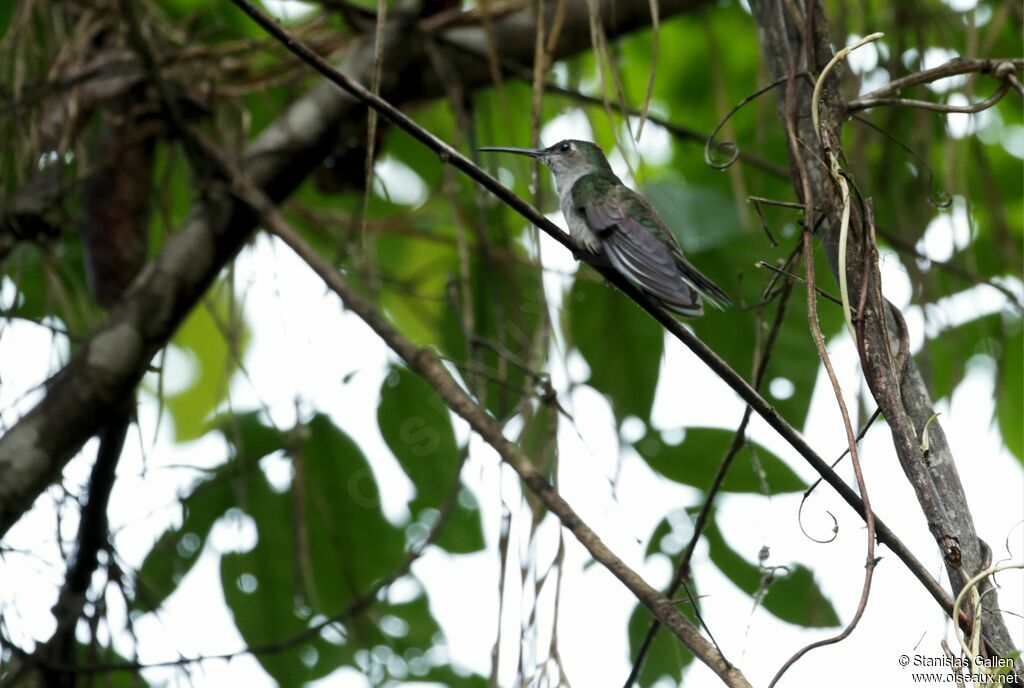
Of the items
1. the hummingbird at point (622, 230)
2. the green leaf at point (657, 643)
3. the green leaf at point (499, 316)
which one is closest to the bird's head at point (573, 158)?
the hummingbird at point (622, 230)

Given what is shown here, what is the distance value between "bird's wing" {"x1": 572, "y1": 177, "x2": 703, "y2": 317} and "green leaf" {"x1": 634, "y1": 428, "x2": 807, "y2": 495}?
740 millimetres

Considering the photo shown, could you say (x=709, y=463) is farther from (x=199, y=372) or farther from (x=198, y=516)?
(x=199, y=372)

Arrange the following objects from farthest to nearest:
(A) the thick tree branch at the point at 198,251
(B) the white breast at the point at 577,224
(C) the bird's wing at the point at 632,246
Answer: (A) the thick tree branch at the point at 198,251 → (B) the white breast at the point at 577,224 → (C) the bird's wing at the point at 632,246

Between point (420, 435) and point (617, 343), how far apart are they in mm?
686

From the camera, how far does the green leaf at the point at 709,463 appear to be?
304 centimetres

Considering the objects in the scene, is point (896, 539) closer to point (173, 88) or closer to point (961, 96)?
point (961, 96)

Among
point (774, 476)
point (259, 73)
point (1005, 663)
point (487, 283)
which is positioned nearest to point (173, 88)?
point (259, 73)

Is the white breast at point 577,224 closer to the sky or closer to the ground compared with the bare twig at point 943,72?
closer to the sky

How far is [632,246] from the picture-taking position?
2418 mm

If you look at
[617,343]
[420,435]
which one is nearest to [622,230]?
[617,343]

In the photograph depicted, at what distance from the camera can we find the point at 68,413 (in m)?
2.86

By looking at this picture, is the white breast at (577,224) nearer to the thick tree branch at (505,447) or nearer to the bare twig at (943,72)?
the thick tree branch at (505,447)

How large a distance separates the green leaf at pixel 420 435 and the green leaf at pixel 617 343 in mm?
476

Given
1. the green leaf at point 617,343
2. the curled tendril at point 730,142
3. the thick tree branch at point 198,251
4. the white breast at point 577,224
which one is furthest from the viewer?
the green leaf at point 617,343
